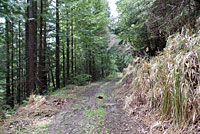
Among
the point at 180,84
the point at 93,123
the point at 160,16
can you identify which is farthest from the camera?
the point at 160,16

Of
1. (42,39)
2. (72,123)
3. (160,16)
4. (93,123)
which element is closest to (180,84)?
(93,123)

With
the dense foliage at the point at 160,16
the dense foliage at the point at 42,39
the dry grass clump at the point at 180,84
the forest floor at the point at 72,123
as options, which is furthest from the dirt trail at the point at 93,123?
the dense foliage at the point at 42,39

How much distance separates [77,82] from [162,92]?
9.12 metres

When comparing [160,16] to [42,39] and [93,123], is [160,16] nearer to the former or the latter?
[93,123]

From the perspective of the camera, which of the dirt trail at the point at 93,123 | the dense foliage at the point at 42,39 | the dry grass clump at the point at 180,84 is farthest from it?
the dense foliage at the point at 42,39

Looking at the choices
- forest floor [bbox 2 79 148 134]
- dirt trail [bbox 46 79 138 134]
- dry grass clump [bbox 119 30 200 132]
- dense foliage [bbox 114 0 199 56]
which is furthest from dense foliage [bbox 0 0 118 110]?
dry grass clump [bbox 119 30 200 132]

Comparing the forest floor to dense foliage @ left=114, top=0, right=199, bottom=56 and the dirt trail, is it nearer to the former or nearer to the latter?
the dirt trail

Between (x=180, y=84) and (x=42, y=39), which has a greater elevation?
(x=42, y=39)

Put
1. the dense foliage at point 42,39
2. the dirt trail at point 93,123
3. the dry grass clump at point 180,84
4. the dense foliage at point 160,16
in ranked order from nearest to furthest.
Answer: the dry grass clump at point 180,84 < the dirt trail at point 93,123 < the dense foliage at point 160,16 < the dense foliage at point 42,39

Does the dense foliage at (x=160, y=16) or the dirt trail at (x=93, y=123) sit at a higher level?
the dense foliage at (x=160, y=16)

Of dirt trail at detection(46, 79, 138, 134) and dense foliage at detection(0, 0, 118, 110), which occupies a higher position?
dense foliage at detection(0, 0, 118, 110)

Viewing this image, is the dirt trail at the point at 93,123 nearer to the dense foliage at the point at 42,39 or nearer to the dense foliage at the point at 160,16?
the dense foliage at the point at 160,16

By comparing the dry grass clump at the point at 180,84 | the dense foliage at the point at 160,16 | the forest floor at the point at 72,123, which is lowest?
the forest floor at the point at 72,123

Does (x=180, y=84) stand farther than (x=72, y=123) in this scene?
No
